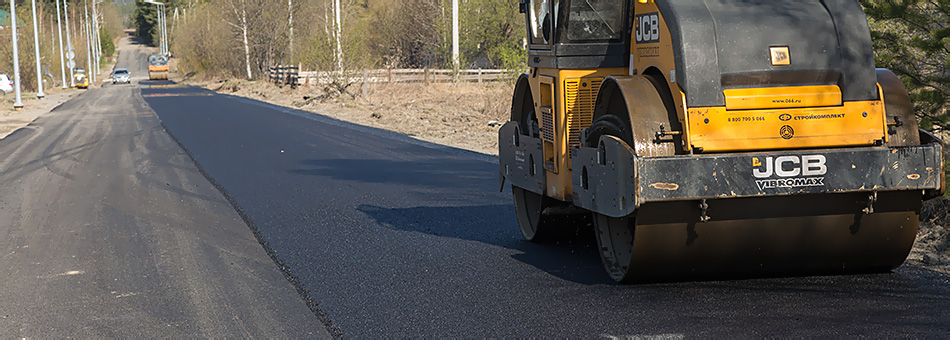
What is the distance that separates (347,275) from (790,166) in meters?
2.97

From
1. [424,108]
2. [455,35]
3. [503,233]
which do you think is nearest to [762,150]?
[503,233]

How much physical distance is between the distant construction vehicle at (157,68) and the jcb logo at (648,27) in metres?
74.4

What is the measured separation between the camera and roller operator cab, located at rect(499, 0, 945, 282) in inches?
199

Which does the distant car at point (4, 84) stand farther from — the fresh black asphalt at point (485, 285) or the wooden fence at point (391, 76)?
the fresh black asphalt at point (485, 285)

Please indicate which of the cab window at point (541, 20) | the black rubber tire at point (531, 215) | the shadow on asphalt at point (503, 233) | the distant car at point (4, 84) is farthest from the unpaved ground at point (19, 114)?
the cab window at point (541, 20)

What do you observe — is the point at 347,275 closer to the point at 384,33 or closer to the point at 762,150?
the point at 762,150

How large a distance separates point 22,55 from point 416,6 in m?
21.8

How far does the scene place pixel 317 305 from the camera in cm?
554

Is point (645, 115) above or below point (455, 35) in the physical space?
below

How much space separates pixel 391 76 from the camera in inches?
1585

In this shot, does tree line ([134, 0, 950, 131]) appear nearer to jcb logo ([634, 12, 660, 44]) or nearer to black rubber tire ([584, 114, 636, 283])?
jcb logo ([634, 12, 660, 44])

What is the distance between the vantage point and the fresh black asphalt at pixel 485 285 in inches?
194

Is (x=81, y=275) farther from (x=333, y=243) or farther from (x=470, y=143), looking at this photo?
(x=470, y=143)

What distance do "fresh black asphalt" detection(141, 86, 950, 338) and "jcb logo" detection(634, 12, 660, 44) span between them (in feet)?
5.01
